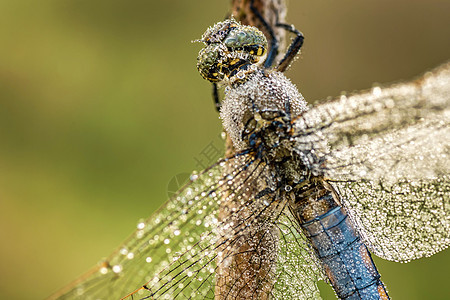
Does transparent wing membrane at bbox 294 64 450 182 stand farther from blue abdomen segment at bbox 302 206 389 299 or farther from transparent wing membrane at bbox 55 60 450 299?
blue abdomen segment at bbox 302 206 389 299

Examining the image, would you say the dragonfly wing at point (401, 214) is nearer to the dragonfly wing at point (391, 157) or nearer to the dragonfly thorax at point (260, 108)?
the dragonfly wing at point (391, 157)

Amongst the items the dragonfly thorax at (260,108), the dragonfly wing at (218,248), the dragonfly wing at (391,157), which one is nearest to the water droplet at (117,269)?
the dragonfly wing at (218,248)

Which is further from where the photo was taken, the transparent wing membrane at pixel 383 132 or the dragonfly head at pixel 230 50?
the dragonfly head at pixel 230 50

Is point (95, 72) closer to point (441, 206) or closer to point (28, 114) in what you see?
point (28, 114)

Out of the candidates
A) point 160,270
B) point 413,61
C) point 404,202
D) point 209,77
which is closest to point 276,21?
point 209,77

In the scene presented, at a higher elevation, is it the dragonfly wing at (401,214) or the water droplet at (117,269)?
the water droplet at (117,269)

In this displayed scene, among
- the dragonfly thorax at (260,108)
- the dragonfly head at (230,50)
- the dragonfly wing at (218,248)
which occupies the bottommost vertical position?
the dragonfly wing at (218,248)

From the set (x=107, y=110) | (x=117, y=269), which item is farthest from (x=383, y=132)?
(x=107, y=110)
